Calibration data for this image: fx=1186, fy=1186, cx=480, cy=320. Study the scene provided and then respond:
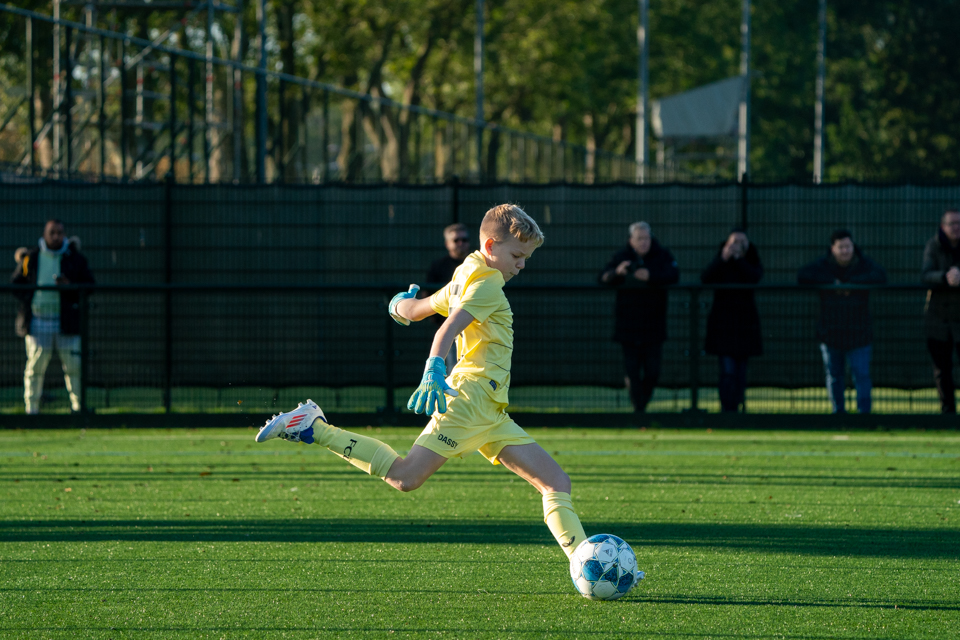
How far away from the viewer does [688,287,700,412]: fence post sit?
11.8 m

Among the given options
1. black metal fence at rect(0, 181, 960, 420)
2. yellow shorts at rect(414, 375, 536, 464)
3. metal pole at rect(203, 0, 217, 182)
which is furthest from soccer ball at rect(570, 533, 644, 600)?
metal pole at rect(203, 0, 217, 182)

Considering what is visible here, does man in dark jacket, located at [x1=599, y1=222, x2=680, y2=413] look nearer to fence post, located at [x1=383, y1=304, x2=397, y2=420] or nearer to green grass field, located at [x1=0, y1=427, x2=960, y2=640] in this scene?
green grass field, located at [x1=0, y1=427, x2=960, y2=640]

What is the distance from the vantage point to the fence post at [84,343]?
11.9m

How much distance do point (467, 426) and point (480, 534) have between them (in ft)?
5.55

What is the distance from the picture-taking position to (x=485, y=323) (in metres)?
5.23

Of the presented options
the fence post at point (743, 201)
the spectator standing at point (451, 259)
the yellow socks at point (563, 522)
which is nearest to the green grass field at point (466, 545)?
the yellow socks at point (563, 522)

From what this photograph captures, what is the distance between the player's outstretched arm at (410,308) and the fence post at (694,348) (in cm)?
671

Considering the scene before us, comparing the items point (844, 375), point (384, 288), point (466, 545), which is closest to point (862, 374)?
point (844, 375)

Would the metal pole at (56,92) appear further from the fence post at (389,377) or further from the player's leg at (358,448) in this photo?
the player's leg at (358,448)

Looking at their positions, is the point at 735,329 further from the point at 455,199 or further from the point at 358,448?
the point at 358,448

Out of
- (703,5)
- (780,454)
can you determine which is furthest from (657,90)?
(780,454)

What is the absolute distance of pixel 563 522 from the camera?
17.1 ft

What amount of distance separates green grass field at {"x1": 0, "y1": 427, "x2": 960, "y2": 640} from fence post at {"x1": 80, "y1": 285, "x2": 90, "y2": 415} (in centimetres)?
132

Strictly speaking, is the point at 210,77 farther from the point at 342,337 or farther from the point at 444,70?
the point at 444,70
